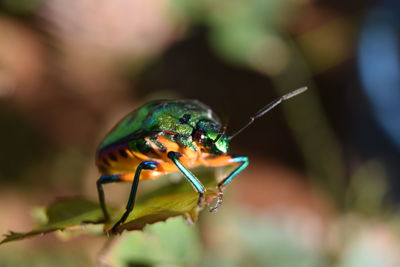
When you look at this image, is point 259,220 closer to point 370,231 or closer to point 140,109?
point 370,231

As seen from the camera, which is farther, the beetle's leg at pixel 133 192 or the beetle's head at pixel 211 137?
the beetle's head at pixel 211 137

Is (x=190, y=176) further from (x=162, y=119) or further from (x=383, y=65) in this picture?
(x=383, y=65)

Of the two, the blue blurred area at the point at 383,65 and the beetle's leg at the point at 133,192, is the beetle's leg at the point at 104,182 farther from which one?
the blue blurred area at the point at 383,65

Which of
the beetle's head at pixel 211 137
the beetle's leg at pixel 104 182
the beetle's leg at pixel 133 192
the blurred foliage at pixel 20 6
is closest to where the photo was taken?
the beetle's leg at pixel 133 192

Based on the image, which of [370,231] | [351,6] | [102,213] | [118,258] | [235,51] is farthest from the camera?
[351,6]

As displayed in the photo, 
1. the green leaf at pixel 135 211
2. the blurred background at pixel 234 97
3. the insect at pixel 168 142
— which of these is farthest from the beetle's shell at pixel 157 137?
the blurred background at pixel 234 97

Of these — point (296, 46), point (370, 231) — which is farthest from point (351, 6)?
point (370, 231)

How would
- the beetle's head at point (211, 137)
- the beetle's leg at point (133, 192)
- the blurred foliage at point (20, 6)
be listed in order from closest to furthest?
the beetle's leg at point (133, 192), the beetle's head at point (211, 137), the blurred foliage at point (20, 6)
